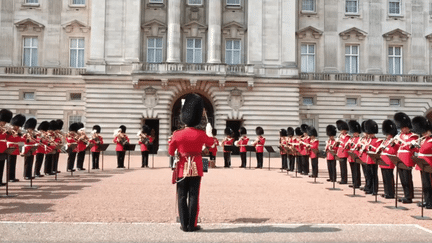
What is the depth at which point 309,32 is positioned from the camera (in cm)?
3462

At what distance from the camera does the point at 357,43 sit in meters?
34.8

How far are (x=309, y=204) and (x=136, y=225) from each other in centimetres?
449

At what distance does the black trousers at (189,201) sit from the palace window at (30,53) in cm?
2926

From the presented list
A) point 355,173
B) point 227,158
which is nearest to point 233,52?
point 227,158

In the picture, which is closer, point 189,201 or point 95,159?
point 189,201

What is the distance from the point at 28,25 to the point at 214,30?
43.2 ft

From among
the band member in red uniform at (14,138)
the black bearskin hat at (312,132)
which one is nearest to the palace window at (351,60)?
the black bearskin hat at (312,132)

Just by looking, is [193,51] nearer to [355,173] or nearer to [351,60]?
[351,60]

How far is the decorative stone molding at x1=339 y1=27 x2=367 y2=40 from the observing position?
34656mm

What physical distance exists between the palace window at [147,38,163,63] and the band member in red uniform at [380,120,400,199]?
22.9m

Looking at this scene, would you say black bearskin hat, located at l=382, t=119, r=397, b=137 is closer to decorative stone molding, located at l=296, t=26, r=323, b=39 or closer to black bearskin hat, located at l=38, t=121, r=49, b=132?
black bearskin hat, located at l=38, t=121, r=49, b=132

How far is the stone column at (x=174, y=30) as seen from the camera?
106 ft

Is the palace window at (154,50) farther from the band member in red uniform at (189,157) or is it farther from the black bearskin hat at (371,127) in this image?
the band member in red uniform at (189,157)

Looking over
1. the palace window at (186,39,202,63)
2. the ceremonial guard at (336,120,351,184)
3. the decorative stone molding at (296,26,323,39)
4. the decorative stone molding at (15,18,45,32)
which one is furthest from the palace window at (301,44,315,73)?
the ceremonial guard at (336,120,351,184)
